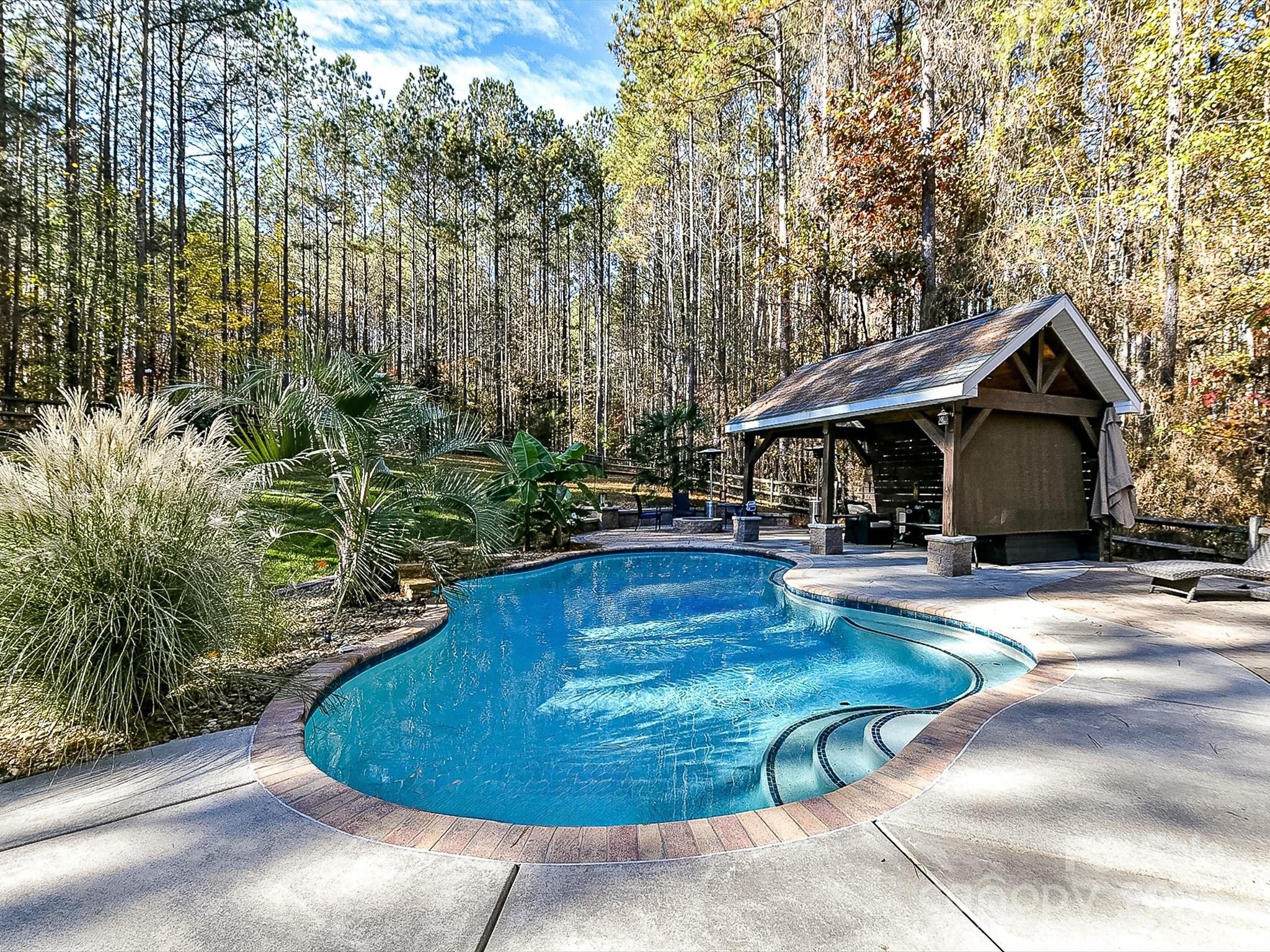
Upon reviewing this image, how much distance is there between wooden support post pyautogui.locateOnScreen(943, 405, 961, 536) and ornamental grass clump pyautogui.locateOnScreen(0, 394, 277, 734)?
27.4 feet

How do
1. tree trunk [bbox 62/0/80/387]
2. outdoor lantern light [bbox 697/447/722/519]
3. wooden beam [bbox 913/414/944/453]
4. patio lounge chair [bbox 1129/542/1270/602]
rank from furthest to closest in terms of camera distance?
outdoor lantern light [bbox 697/447/722/519]
tree trunk [bbox 62/0/80/387]
wooden beam [bbox 913/414/944/453]
patio lounge chair [bbox 1129/542/1270/602]

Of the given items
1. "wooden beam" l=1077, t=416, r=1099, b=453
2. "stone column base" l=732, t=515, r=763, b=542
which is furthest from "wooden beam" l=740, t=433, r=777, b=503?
"wooden beam" l=1077, t=416, r=1099, b=453

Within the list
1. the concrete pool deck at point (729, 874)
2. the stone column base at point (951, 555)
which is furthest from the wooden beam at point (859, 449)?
the concrete pool deck at point (729, 874)

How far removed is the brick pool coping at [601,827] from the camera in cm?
216

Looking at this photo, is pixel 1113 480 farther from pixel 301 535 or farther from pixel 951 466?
pixel 301 535

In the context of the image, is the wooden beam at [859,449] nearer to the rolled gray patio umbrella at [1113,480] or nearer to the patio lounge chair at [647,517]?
the rolled gray patio umbrella at [1113,480]

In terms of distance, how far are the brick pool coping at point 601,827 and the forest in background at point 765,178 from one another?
4.32 meters

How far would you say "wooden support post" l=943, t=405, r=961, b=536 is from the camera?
314 inches

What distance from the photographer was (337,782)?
2.70m

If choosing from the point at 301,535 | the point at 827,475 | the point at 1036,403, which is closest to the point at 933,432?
the point at 1036,403

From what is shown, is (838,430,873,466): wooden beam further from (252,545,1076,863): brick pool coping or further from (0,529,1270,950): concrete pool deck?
(0,529,1270,950): concrete pool deck

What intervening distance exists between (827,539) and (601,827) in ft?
27.4

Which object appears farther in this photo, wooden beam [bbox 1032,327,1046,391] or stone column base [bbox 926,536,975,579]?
wooden beam [bbox 1032,327,1046,391]

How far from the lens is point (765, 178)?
63.6 ft
